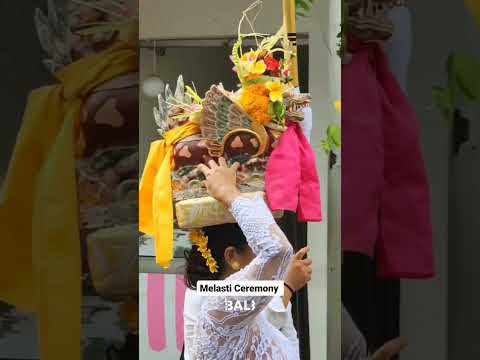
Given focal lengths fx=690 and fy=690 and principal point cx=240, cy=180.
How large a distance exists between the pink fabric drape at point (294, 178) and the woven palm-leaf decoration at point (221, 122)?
0.21 ft

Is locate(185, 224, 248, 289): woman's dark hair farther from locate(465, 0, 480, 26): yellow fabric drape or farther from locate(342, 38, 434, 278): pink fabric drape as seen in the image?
locate(465, 0, 480, 26): yellow fabric drape

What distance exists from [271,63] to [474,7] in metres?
0.66

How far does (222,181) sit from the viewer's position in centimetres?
210

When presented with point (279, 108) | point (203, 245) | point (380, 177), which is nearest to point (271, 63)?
point (279, 108)

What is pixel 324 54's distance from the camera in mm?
2094

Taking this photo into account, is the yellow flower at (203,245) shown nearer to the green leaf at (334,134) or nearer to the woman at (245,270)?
the woman at (245,270)

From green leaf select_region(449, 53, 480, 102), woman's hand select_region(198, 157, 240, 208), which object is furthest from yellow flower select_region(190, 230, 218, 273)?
green leaf select_region(449, 53, 480, 102)

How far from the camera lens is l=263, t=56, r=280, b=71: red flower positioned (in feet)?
6.84

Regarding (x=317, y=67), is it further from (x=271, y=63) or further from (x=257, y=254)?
(x=257, y=254)

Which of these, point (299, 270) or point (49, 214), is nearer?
point (299, 270)

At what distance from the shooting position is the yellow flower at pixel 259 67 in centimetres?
208

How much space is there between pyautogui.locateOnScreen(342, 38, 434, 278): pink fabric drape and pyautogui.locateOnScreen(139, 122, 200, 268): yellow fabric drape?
50cm

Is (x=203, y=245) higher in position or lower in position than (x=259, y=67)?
lower

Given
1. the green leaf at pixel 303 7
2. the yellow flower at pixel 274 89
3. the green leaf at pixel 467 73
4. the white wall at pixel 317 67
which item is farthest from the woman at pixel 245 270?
the green leaf at pixel 467 73
